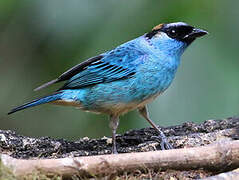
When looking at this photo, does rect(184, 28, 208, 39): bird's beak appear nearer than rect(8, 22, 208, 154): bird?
No

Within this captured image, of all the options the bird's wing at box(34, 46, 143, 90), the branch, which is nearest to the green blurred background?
the bird's wing at box(34, 46, 143, 90)

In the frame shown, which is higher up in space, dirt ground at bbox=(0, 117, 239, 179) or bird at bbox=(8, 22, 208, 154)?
bird at bbox=(8, 22, 208, 154)

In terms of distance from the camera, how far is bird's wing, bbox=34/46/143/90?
16.8ft

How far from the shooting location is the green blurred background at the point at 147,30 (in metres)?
5.31

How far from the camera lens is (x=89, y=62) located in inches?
208

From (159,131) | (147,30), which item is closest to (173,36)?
(147,30)

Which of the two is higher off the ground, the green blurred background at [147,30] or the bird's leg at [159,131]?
the green blurred background at [147,30]

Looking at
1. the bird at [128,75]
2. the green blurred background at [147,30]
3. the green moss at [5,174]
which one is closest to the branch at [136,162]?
the green moss at [5,174]

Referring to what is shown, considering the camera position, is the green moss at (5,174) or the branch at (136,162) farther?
the branch at (136,162)

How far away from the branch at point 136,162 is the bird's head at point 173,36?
1804mm

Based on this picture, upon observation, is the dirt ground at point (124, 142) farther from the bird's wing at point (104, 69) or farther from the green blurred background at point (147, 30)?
the bird's wing at point (104, 69)

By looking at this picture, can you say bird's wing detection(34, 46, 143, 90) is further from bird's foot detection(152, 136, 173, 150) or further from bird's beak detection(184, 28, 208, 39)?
bird's foot detection(152, 136, 173, 150)

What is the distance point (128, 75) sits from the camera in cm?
505

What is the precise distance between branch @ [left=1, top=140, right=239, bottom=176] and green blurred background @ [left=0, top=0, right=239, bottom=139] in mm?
1617
